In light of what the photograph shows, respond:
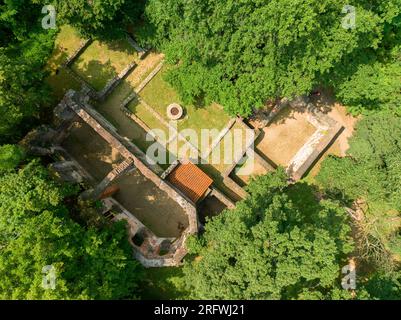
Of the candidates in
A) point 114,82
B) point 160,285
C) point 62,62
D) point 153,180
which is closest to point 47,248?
point 153,180

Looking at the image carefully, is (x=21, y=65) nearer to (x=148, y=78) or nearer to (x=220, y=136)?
(x=148, y=78)

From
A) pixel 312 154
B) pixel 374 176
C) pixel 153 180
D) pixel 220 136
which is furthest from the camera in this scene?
pixel 220 136

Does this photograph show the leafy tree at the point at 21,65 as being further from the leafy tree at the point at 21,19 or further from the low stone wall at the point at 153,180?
the low stone wall at the point at 153,180

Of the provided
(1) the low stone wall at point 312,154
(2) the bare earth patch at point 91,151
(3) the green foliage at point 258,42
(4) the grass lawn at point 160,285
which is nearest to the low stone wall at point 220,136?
(3) the green foliage at point 258,42

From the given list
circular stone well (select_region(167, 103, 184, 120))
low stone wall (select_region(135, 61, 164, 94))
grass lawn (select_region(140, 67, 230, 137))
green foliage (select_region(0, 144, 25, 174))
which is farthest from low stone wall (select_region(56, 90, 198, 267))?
grass lawn (select_region(140, 67, 230, 137))

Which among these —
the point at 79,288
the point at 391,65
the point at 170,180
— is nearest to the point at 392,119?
the point at 391,65
